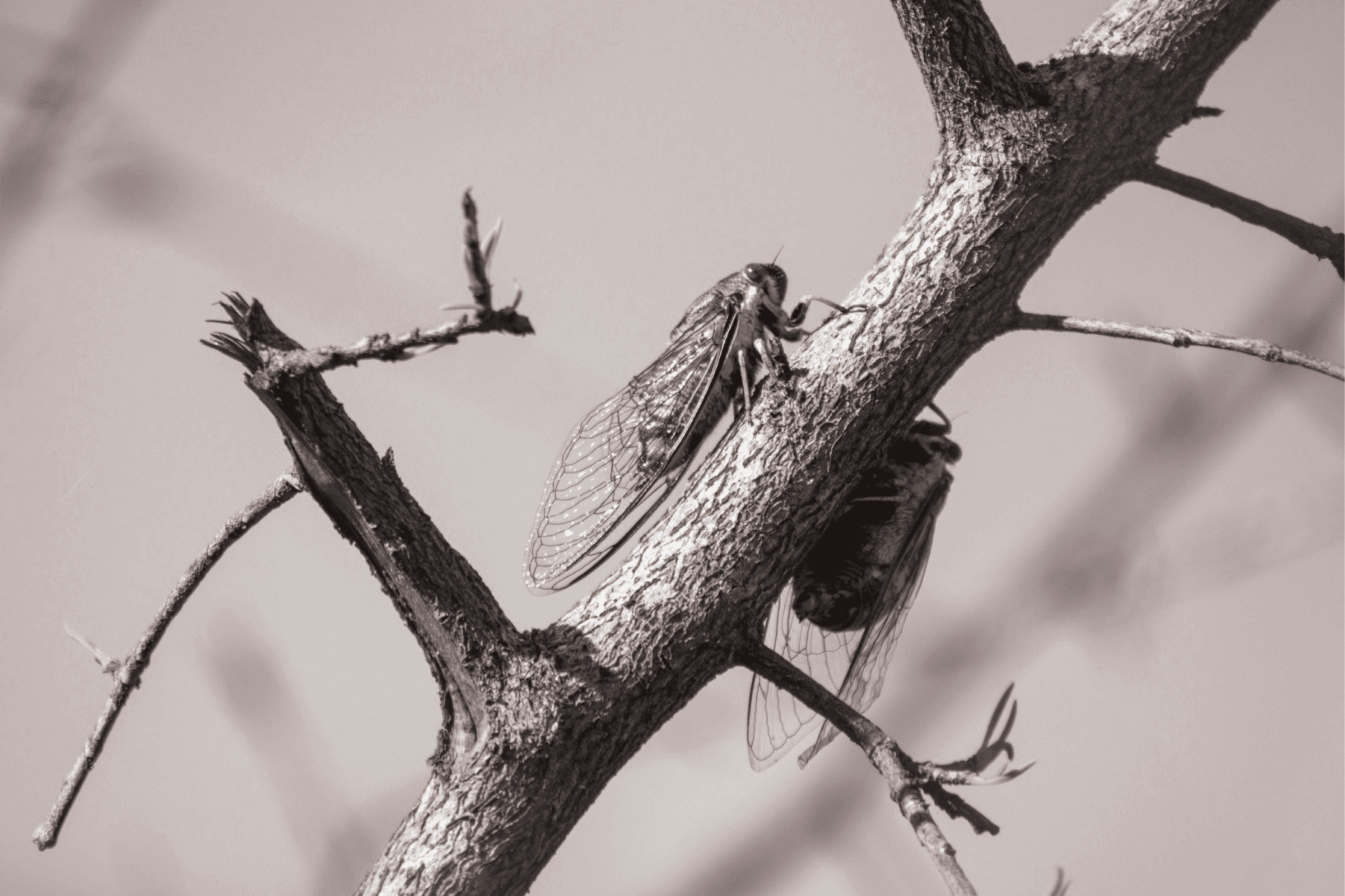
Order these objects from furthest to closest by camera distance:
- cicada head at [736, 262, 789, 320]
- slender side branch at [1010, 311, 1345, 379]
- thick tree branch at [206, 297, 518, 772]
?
1. cicada head at [736, 262, 789, 320]
2. slender side branch at [1010, 311, 1345, 379]
3. thick tree branch at [206, 297, 518, 772]

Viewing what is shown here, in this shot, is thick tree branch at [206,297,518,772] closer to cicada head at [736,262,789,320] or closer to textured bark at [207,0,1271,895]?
textured bark at [207,0,1271,895]

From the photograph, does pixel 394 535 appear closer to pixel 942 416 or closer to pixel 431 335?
pixel 431 335

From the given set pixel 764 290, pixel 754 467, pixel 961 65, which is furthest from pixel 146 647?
pixel 764 290

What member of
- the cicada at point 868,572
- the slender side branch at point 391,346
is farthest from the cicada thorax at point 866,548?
the slender side branch at point 391,346

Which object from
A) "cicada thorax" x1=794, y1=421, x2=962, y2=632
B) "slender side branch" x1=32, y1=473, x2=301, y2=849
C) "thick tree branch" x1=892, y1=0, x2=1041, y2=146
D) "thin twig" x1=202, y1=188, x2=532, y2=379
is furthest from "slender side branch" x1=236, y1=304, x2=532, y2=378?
"cicada thorax" x1=794, y1=421, x2=962, y2=632

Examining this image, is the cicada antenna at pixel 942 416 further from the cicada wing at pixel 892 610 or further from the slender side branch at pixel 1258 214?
the slender side branch at pixel 1258 214

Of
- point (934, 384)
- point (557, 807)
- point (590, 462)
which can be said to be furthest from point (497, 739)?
point (590, 462)
